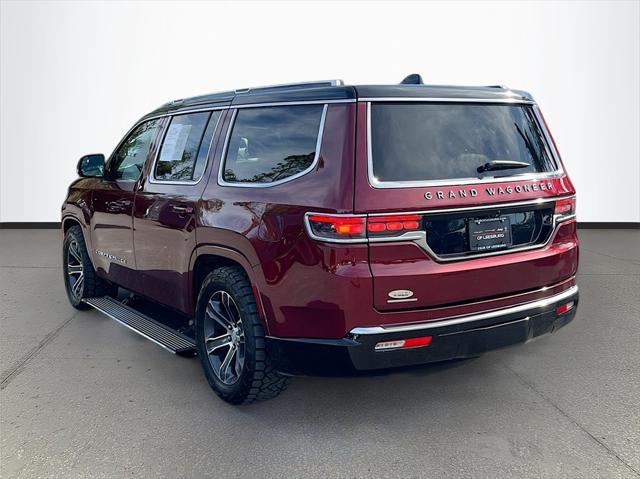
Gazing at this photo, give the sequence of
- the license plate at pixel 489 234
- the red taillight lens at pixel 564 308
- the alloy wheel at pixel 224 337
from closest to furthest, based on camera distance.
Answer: the license plate at pixel 489 234 < the red taillight lens at pixel 564 308 < the alloy wheel at pixel 224 337

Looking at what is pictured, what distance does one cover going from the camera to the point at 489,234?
307 cm

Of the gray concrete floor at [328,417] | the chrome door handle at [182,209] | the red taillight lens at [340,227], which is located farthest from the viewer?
the chrome door handle at [182,209]

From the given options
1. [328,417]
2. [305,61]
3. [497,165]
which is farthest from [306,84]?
[305,61]

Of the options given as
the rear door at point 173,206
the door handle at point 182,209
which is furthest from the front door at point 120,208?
the door handle at point 182,209

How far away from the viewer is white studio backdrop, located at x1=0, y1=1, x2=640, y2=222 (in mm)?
10430

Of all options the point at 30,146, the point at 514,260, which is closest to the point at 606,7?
the point at 514,260

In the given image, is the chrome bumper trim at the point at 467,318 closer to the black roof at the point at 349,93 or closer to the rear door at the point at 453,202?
the rear door at the point at 453,202

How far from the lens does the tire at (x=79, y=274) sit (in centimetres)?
551

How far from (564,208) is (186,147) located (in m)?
2.53

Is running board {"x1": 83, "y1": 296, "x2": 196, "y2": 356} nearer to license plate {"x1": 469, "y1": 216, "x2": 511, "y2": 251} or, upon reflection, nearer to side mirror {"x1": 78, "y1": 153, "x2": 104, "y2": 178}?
side mirror {"x1": 78, "y1": 153, "x2": 104, "y2": 178}

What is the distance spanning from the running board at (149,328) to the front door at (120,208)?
0.73 feet

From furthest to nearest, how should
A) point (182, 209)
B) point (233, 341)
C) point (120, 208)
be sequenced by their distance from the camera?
point (120, 208) < point (182, 209) < point (233, 341)

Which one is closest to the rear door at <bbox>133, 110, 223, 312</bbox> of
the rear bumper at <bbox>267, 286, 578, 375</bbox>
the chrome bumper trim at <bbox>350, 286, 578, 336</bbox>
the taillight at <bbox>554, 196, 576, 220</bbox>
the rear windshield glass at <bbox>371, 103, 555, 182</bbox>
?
the rear bumper at <bbox>267, 286, 578, 375</bbox>

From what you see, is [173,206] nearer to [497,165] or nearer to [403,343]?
[403,343]
